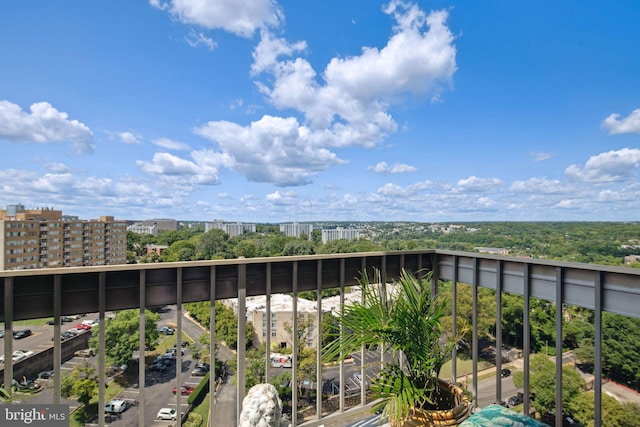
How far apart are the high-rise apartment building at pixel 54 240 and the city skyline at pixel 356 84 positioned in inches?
185

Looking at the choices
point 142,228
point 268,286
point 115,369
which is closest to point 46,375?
point 268,286

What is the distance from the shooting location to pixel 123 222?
32.0 meters

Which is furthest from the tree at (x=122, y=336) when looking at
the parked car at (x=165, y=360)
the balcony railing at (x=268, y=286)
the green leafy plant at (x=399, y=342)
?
the green leafy plant at (x=399, y=342)

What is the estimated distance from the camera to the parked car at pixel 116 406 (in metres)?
12.5

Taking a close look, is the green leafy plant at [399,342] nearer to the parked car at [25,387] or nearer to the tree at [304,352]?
the parked car at [25,387]

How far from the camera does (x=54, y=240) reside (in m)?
25.6

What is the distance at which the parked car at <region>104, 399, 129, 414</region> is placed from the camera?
41.0ft

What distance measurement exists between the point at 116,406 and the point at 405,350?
641 inches

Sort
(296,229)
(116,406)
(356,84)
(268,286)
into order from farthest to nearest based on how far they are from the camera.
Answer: (296,229) < (116,406) < (356,84) < (268,286)

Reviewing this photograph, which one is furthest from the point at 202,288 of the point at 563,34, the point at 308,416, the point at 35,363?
the point at 35,363

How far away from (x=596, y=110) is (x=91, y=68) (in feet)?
87.1

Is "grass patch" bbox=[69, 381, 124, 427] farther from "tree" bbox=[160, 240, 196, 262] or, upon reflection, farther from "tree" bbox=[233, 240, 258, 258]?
"tree" bbox=[160, 240, 196, 262]

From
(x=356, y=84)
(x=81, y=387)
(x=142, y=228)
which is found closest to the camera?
(x=356, y=84)

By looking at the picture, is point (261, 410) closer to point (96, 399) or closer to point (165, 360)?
point (96, 399)
